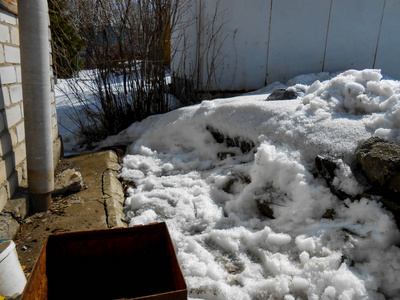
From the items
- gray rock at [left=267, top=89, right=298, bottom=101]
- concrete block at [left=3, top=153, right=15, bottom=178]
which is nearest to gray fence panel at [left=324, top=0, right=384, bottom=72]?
gray rock at [left=267, top=89, right=298, bottom=101]

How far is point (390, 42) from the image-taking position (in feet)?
20.8

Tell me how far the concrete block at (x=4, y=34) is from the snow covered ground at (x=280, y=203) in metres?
1.68

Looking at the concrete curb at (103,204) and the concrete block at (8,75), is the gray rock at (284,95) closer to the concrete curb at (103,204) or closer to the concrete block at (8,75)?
the concrete curb at (103,204)

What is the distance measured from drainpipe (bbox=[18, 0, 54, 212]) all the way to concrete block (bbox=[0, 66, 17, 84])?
128 millimetres

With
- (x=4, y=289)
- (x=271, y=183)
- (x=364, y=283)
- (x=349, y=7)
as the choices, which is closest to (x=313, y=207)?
(x=271, y=183)

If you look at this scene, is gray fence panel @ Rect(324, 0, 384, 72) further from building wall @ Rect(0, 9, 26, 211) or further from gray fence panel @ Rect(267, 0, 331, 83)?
building wall @ Rect(0, 9, 26, 211)

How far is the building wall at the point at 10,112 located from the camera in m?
2.31

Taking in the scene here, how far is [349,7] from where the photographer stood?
19.9ft

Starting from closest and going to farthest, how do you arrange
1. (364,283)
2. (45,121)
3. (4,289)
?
(4,289) → (364,283) → (45,121)

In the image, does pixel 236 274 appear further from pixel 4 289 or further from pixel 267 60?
pixel 267 60

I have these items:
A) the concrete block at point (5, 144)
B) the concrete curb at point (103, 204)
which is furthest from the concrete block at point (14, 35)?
the concrete curb at point (103, 204)

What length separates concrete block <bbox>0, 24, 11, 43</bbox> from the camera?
232 cm

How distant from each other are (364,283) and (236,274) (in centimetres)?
74

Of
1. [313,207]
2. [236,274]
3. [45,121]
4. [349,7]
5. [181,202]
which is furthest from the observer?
[349,7]
